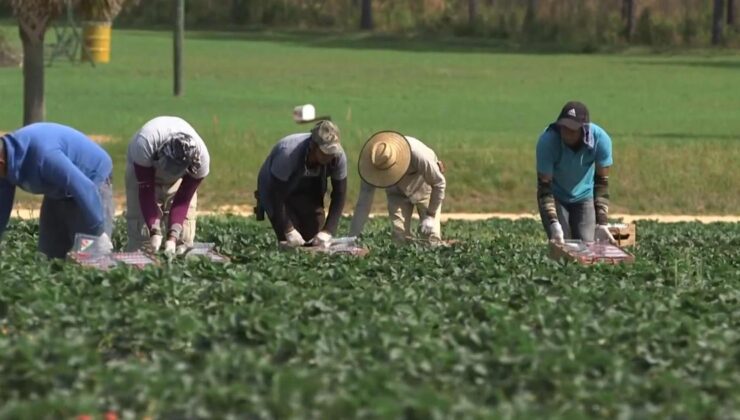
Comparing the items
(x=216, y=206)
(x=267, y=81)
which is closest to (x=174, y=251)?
(x=216, y=206)

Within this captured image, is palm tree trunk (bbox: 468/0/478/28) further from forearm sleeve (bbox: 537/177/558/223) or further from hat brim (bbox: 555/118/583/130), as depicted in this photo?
hat brim (bbox: 555/118/583/130)

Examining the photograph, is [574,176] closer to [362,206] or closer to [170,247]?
[362,206]

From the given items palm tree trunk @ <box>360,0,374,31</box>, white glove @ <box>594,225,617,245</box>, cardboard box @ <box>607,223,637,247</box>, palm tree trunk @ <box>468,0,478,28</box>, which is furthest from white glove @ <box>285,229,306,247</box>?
palm tree trunk @ <box>360,0,374,31</box>

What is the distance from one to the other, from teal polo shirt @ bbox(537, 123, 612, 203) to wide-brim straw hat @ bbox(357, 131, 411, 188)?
45.2 inches

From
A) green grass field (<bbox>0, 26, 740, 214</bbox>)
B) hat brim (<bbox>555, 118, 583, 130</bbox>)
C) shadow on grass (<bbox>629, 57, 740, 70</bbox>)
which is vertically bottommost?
green grass field (<bbox>0, 26, 740, 214</bbox>)

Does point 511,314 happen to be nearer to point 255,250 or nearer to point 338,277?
point 338,277

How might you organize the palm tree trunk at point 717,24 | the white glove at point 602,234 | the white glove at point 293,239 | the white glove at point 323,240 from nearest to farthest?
the white glove at point 323,240, the white glove at point 293,239, the white glove at point 602,234, the palm tree trunk at point 717,24

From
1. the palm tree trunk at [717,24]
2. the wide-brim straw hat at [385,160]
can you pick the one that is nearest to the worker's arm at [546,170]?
the wide-brim straw hat at [385,160]

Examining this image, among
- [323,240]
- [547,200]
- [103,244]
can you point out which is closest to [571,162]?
[547,200]

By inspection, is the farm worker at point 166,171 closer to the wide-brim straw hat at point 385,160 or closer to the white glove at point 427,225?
the wide-brim straw hat at point 385,160

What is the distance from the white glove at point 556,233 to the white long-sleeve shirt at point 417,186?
4.05 feet

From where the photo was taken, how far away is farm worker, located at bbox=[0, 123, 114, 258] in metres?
11.7

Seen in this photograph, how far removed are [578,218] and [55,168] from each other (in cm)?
505

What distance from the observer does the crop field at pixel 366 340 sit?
8258 millimetres
